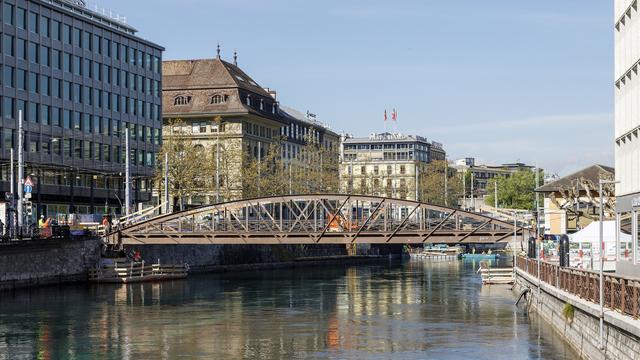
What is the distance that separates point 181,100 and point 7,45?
53.4 m

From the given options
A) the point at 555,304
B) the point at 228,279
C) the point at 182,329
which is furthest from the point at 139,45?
the point at 555,304

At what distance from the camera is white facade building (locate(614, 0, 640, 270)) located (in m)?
47.7

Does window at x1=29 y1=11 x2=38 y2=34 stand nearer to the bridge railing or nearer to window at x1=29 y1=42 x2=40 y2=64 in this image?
window at x1=29 y1=42 x2=40 y2=64

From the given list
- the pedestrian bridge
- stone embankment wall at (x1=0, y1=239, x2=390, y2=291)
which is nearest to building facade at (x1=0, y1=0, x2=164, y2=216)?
stone embankment wall at (x1=0, y1=239, x2=390, y2=291)

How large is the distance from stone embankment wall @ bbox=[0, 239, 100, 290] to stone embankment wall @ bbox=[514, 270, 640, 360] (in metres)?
36.1

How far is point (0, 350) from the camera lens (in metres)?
45.5

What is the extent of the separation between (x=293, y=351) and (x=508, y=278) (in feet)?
150

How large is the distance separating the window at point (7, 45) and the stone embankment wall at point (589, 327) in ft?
193

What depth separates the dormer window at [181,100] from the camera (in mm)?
151625

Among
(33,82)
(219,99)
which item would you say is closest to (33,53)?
(33,82)

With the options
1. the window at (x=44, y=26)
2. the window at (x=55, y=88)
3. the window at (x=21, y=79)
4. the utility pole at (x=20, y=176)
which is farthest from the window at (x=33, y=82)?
the utility pole at (x=20, y=176)

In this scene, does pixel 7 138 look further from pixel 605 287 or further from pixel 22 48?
pixel 605 287

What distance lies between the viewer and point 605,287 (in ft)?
108

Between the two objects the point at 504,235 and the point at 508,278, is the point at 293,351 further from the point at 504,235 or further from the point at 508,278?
the point at 508,278
